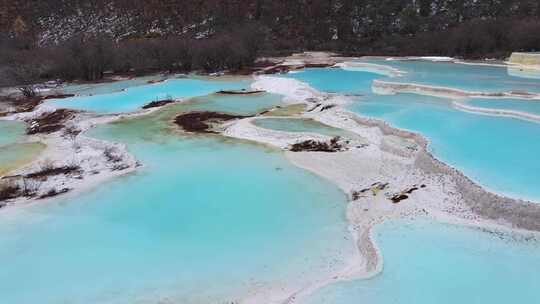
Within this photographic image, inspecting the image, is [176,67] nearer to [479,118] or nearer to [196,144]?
[196,144]

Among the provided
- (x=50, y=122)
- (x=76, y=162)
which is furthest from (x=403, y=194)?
(x=50, y=122)

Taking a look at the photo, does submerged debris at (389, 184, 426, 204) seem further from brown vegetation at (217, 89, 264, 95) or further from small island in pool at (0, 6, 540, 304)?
brown vegetation at (217, 89, 264, 95)

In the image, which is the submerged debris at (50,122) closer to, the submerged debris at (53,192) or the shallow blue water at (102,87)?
the shallow blue water at (102,87)

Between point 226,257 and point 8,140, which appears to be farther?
point 8,140

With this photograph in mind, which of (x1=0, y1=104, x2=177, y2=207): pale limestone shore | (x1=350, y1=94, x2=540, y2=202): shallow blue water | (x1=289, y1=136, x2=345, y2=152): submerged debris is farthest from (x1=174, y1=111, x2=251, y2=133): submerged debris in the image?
(x1=350, y1=94, x2=540, y2=202): shallow blue water

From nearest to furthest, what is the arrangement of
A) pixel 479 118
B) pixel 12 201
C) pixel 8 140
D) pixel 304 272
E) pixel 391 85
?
pixel 304 272
pixel 12 201
pixel 479 118
pixel 8 140
pixel 391 85

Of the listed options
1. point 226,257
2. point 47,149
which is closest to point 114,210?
point 226,257
